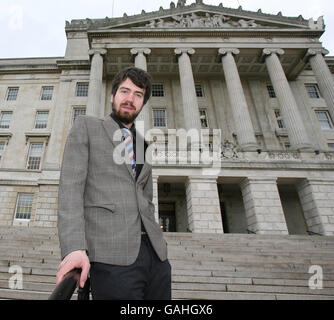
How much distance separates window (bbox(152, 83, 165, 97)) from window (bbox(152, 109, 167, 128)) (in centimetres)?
223

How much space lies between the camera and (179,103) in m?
25.5

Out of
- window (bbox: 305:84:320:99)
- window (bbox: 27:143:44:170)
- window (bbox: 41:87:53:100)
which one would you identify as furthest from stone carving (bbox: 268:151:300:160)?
window (bbox: 41:87:53:100)

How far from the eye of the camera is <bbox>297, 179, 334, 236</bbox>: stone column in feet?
50.9

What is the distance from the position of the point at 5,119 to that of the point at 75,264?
95.7ft

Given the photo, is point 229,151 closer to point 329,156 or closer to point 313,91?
point 329,156

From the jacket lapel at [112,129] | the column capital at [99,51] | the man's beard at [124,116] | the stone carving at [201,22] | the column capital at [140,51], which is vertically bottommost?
the jacket lapel at [112,129]

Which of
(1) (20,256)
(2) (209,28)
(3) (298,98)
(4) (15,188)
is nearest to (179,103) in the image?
(2) (209,28)

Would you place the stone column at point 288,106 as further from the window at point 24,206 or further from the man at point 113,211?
the window at point 24,206

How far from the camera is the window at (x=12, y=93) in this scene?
2586 cm

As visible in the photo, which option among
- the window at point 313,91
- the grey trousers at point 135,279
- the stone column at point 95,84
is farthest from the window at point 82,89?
the window at point 313,91

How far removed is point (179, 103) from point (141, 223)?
2458cm

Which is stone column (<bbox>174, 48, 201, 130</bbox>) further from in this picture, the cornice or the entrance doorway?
the entrance doorway

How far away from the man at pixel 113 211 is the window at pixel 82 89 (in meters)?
25.0
